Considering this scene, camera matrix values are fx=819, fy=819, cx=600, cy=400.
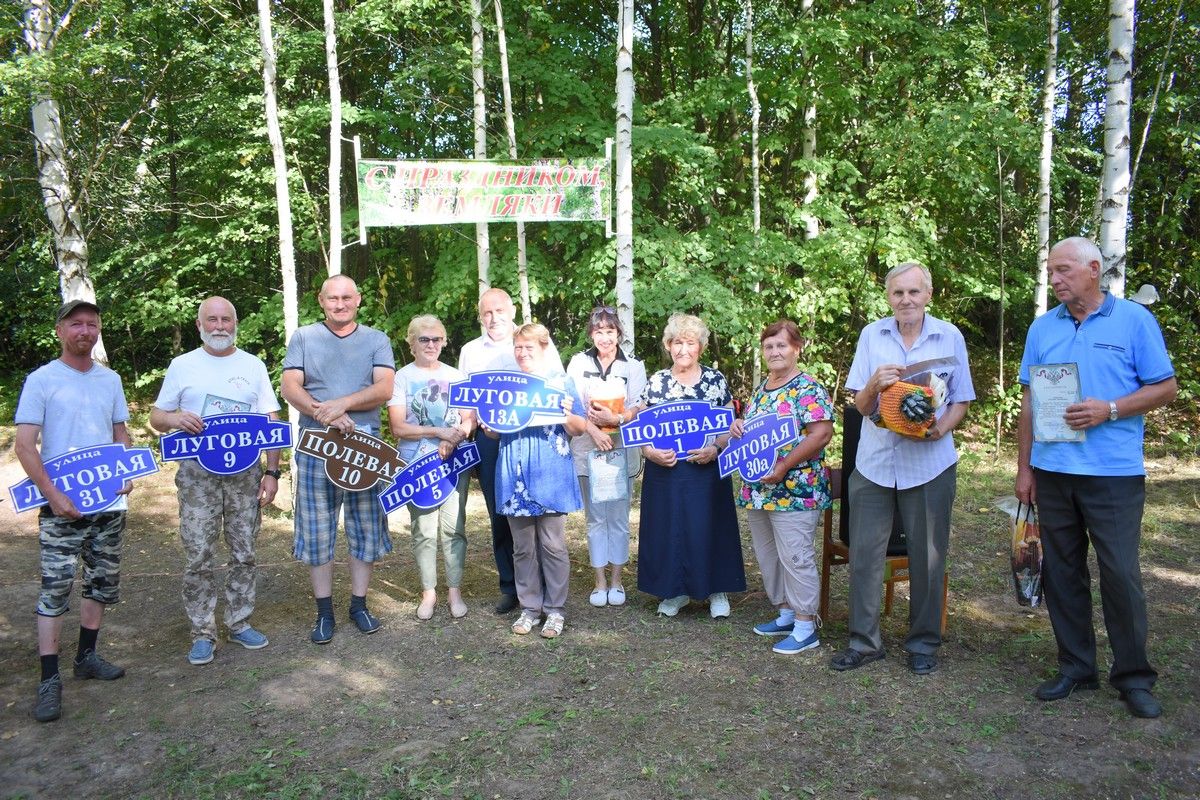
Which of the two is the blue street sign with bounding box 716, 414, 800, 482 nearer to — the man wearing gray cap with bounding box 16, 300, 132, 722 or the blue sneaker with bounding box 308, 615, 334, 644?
the blue sneaker with bounding box 308, 615, 334, 644

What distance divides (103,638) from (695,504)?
364cm

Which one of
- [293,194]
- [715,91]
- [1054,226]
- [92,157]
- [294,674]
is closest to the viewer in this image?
[294,674]

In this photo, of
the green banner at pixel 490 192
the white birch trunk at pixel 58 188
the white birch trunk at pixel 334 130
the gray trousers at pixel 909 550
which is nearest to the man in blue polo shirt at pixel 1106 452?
the gray trousers at pixel 909 550

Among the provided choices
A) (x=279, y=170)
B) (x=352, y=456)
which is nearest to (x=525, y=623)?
(x=352, y=456)

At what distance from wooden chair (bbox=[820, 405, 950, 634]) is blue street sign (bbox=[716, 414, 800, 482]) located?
353 mm

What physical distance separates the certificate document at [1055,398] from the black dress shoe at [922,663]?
4.03 feet

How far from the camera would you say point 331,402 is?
Result: 4438 mm

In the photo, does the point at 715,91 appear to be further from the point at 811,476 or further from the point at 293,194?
the point at 811,476

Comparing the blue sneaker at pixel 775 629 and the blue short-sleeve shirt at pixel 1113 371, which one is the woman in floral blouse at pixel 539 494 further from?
the blue short-sleeve shirt at pixel 1113 371

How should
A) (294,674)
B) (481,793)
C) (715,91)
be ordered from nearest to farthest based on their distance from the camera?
(481,793) → (294,674) → (715,91)

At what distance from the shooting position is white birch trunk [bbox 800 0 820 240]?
1120 cm

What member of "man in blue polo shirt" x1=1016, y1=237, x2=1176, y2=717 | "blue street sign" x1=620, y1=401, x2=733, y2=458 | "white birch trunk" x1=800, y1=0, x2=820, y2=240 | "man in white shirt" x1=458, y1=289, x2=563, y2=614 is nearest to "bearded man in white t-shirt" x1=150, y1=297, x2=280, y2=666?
"man in white shirt" x1=458, y1=289, x2=563, y2=614

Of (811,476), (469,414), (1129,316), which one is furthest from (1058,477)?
(469,414)

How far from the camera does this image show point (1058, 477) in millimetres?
3648
